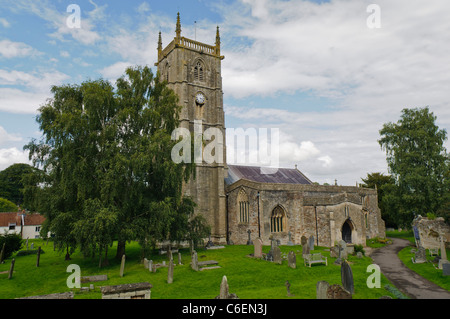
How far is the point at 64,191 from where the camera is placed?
17594 millimetres

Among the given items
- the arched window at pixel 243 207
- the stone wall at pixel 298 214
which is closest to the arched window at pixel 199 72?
the stone wall at pixel 298 214

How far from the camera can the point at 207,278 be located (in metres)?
15.3

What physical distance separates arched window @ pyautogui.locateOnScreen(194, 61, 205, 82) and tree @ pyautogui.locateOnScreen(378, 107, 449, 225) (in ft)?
75.9

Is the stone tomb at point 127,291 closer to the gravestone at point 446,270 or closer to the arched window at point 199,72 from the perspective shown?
the gravestone at point 446,270

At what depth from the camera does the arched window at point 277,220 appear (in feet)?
93.2

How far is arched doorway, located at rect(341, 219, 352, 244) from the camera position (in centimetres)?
2772

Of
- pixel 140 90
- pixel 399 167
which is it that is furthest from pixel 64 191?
pixel 399 167

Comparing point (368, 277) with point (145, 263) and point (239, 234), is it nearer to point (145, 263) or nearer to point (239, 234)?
point (145, 263)

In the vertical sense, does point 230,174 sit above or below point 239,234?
above

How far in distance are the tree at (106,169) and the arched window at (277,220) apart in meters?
9.85

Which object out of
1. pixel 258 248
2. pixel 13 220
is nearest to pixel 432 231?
pixel 258 248

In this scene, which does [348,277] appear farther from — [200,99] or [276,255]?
[200,99]

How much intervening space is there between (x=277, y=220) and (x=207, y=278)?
1470 cm

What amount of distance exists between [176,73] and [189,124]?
5.89m
